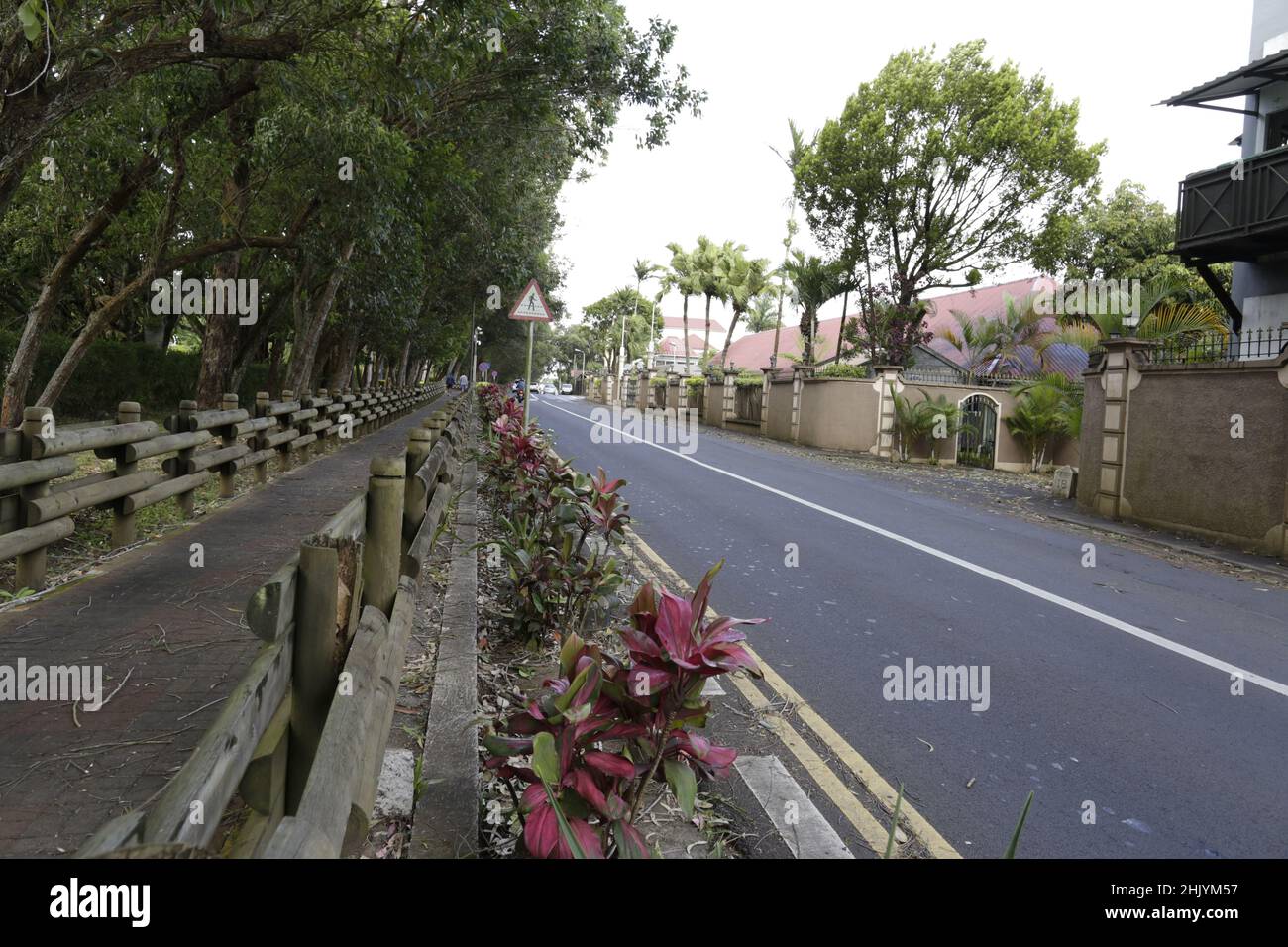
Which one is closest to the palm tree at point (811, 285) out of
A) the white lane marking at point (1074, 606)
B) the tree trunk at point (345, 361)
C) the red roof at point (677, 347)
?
the tree trunk at point (345, 361)

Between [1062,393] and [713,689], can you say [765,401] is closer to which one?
[1062,393]

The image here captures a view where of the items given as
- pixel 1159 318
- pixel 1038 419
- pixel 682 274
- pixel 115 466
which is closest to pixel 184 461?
pixel 115 466

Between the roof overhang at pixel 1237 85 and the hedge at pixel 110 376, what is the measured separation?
24.2 m

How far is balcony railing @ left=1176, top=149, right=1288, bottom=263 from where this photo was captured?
623 inches

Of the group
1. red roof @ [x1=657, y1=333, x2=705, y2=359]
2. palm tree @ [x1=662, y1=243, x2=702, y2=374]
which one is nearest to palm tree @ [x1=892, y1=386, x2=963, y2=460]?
palm tree @ [x1=662, y1=243, x2=702, y2=374]

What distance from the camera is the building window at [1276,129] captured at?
57.6ft

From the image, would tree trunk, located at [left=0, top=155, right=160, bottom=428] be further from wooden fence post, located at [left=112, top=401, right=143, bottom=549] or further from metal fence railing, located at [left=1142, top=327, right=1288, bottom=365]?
metal fence railing, located at [left=1142, top=327, right=1288, bottom=365]

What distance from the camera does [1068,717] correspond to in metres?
4.72

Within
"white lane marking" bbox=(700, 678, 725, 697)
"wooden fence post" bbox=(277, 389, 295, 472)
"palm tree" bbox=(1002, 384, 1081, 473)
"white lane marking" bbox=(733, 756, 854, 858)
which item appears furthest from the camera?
"palm tree" bbox=(1002, 384, 1081, 473)

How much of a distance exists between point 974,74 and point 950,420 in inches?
390

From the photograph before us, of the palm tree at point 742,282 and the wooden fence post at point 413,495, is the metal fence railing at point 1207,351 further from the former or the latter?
the palm tree at point 742,282

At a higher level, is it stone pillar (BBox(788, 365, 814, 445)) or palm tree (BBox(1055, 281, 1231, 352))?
palm tree (BBox(1055, 281, 1231, 352))

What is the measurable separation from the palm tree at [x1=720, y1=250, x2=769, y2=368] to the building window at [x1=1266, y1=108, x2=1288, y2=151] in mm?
30976
